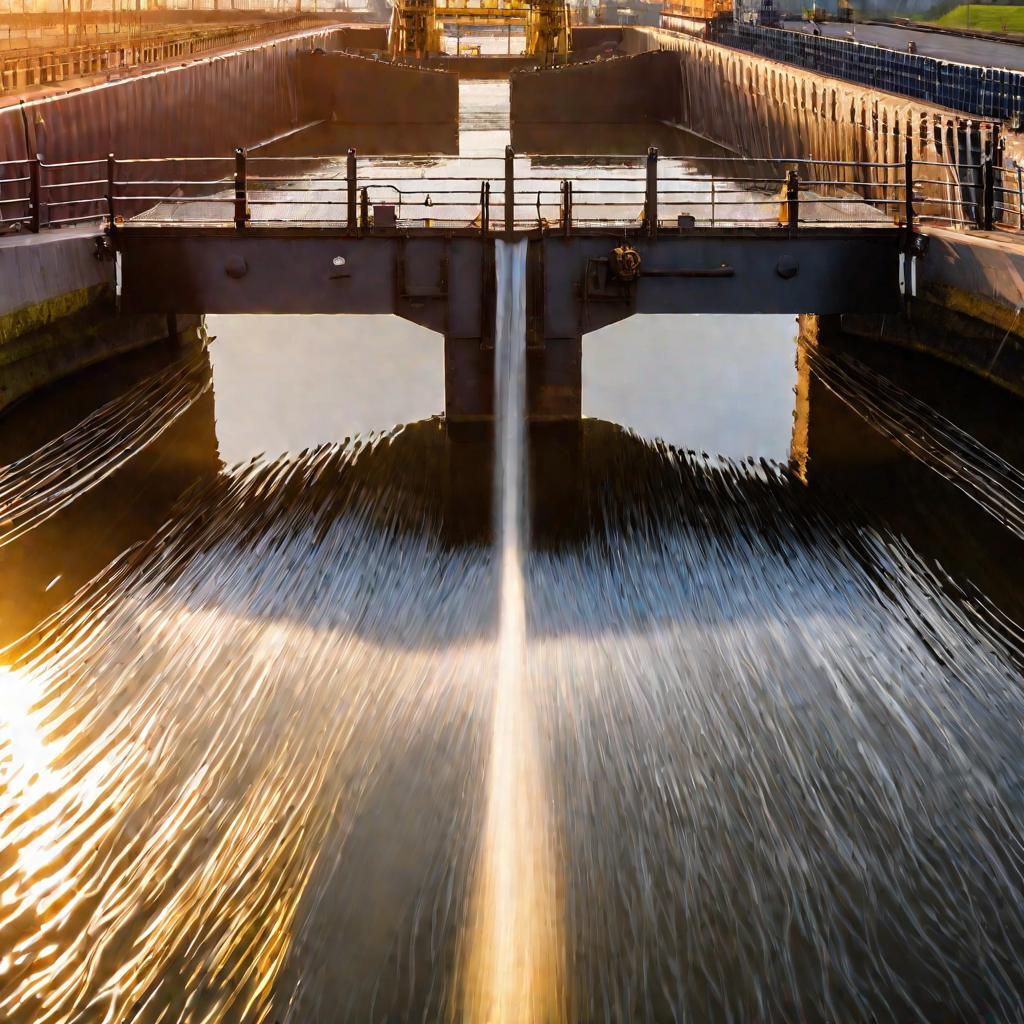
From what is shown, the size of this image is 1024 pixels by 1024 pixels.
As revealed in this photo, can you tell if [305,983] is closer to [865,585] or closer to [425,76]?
[865,585]

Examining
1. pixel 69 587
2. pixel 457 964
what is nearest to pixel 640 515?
pixel 69 587

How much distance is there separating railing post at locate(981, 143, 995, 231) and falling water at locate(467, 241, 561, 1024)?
29.0 feet

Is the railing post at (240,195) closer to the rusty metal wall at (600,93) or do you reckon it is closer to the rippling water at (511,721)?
the rippling water at (511,721)

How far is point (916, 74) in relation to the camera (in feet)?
112

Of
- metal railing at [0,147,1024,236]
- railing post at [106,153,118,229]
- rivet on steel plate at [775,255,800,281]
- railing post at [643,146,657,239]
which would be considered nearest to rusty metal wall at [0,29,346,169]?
metal railing at [0,147,1024,236]

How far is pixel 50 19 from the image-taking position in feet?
217

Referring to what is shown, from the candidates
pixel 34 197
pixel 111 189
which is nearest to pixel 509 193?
pixel 111 189

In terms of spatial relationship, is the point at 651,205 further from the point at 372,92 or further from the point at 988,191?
the point at 372,92

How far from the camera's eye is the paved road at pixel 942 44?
47188 millimetres

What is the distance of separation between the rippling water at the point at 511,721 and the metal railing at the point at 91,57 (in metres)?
17.8

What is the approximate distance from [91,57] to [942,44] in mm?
31405

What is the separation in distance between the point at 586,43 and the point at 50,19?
2970 centimetres

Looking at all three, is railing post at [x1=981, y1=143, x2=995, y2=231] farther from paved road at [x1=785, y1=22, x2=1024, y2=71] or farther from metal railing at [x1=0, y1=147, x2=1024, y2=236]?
paved road at [x1=785, y1=22, x2=1024, y2=71]

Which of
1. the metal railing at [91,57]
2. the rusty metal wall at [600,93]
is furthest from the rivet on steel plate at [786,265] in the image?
the rusty metal wall at [600,93]
